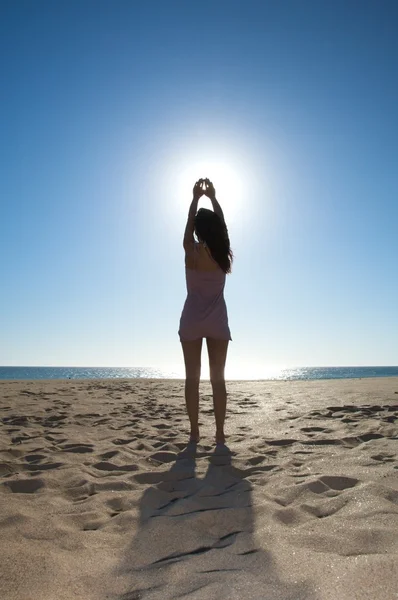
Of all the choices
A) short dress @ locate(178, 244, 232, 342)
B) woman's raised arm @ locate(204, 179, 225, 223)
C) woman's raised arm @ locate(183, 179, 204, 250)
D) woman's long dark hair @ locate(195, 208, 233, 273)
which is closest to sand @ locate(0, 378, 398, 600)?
short dress @ locate(178, 244, 232, 342)

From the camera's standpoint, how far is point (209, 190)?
13.9ft

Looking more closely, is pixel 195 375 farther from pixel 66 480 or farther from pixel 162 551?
pixel 162 551

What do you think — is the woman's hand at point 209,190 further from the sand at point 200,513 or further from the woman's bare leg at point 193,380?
the sand at point 200,513

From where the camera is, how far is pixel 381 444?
3.62 meters

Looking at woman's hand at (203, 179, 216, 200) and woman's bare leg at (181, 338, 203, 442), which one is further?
woman's hand at (203, 179, 216, 200)

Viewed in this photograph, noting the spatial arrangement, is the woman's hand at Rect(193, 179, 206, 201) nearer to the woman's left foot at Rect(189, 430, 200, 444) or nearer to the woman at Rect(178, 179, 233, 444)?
the woman at Rect(178, 179, 233, 444)

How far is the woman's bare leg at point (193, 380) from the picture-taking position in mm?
3902

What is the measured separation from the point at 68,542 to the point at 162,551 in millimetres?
432

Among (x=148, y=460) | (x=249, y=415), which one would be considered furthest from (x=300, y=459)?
(x=249, y=415)

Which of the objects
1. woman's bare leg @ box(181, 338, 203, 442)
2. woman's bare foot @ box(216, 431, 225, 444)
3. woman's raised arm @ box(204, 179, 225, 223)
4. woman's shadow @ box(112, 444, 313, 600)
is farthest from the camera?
woman's raised arm @ box(204, 179, 225, 223)

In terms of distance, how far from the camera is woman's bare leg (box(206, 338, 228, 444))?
385 centimetres

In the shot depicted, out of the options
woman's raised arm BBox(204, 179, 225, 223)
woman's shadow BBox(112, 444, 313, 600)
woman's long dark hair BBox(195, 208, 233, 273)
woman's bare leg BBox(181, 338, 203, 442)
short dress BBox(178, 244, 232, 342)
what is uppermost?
woman's raised arm BBox(204, 179, 225, 223)

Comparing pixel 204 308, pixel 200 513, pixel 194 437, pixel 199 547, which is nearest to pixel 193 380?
pixel 194 437

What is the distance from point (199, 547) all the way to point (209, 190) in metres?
3.24
